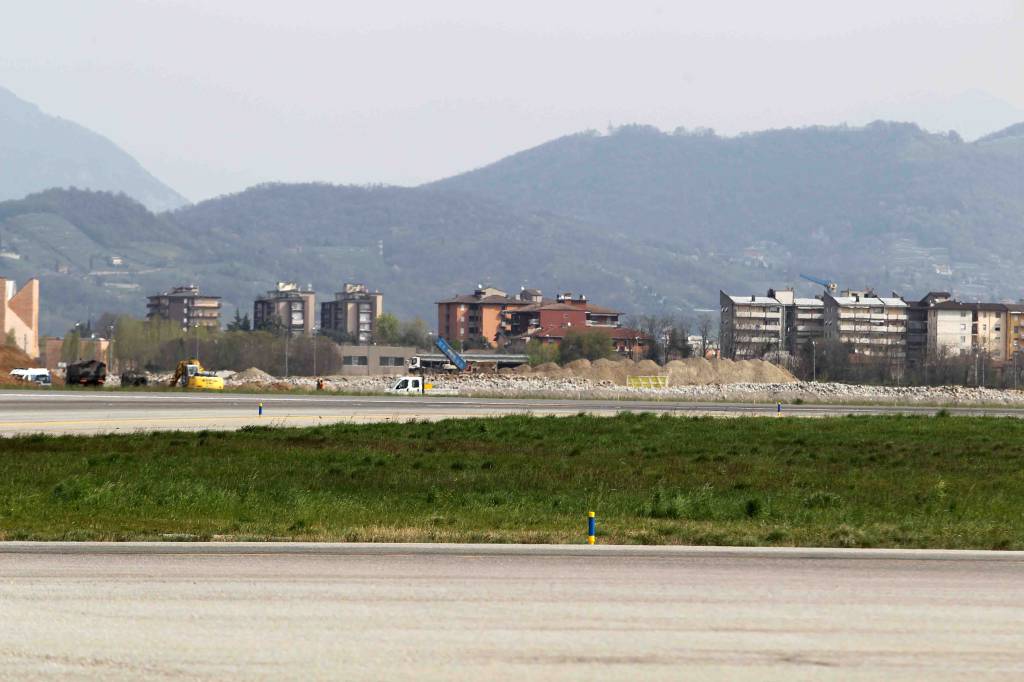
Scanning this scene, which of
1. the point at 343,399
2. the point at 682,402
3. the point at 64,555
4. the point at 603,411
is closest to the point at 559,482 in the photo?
the point at 64,555

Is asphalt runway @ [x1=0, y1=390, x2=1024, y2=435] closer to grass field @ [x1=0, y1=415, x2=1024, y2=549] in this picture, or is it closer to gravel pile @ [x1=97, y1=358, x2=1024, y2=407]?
grass field @ [x1=0, y1=415, x2=1024, y2=549]

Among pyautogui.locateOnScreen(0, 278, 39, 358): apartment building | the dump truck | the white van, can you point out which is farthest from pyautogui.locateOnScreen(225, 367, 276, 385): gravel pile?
pyautogui.locateOnScreen(0, 278, 39, 358): apartment building

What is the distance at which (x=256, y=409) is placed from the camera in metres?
70.0

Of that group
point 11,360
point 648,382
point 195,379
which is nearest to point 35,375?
point 11,360

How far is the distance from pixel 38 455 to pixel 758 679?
105ft

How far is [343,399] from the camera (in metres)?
84.2

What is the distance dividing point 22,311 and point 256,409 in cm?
12545

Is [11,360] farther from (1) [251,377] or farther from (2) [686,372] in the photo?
(2) [686,372]

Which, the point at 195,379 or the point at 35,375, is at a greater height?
the point at 195,379

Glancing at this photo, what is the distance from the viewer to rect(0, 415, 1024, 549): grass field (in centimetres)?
2461

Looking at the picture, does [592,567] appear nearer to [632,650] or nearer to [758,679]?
[632,650]

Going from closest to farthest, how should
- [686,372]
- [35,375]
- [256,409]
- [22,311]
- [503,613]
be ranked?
[503,613] < [256,409] < [35,375] < [686,372] < [22,311]

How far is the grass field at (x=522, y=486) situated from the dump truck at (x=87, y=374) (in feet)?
180

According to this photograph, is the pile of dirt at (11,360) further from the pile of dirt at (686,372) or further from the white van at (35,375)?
the pile of dirt at (686,372)
